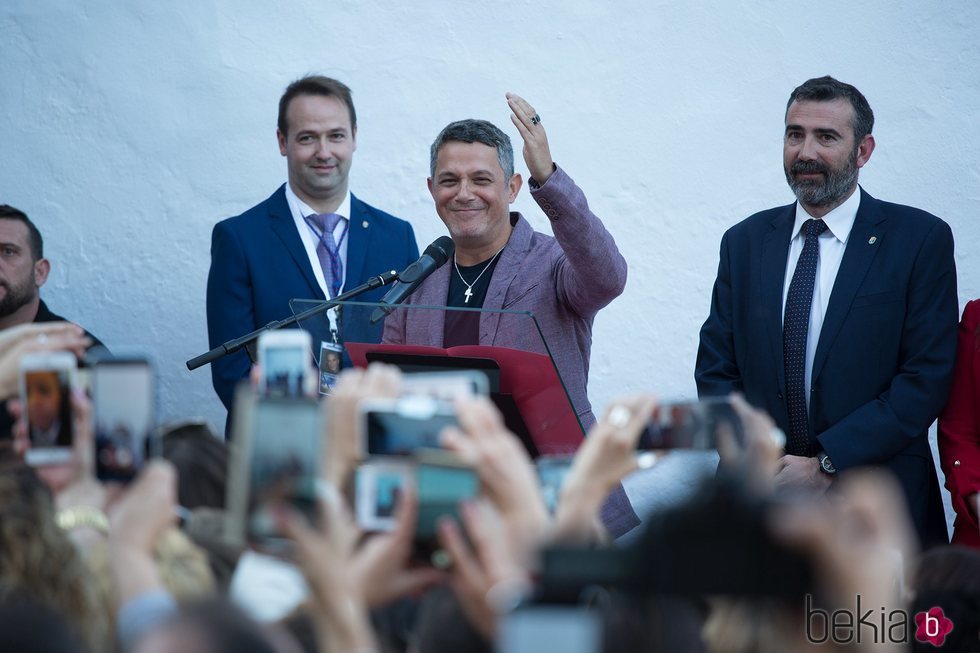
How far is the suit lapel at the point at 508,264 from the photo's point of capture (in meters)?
3.27

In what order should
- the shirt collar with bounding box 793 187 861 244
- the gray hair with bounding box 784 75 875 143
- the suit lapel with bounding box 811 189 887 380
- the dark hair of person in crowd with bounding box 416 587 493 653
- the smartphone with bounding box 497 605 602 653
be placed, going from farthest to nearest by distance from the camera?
the gray hair with bounding box 784 75 875 143
the shirt collar with bounding box 793 187 861 244
the suit lapel with bounding box 811 189 887 380
the dark hair of person in crowd with bounding box 416 587 493 653
the smartphone with bounding box 497 605 602 653

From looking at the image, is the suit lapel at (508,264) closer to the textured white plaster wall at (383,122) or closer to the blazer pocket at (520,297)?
the blazer pocket at (520,297)

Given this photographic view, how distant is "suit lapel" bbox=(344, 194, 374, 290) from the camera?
4.00 meters

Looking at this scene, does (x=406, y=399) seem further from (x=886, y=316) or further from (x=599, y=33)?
(x=599, y=33)

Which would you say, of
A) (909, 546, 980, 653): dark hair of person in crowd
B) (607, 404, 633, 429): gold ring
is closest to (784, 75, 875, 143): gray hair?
(909, 546, 980, 653): dark hair of person in crowd

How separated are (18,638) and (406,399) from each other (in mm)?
645

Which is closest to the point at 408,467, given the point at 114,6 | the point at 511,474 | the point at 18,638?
the point at 511,474

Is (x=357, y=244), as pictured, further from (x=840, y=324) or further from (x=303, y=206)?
(x=840, y=324)

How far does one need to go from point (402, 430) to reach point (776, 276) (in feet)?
6.57

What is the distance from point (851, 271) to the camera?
340 cm

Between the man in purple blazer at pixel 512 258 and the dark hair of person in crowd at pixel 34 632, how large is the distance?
5.35ft

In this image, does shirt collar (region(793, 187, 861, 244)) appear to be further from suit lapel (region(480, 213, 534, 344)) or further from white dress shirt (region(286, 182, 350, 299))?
white dress shirt (region(286, 182, 350, 299))

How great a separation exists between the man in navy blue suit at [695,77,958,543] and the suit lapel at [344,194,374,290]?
3.61ft

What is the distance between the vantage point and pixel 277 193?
4117 mm
